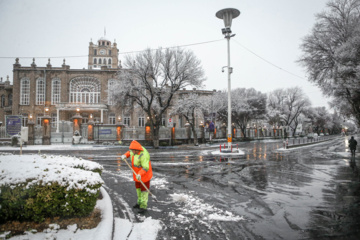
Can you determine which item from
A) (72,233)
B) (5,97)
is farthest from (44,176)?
Result: (5,97)

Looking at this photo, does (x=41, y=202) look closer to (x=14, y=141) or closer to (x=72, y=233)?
(x=72, y=233)

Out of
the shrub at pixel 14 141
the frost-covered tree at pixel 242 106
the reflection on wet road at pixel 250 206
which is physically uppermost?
the frost-covered tree at pixel 242 106

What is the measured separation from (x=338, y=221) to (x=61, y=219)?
5325 mm

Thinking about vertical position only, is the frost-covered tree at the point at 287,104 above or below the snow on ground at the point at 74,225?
above

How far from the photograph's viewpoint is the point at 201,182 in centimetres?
776

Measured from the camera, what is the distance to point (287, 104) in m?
56.8

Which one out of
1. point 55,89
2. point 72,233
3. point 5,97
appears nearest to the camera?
point 72,233

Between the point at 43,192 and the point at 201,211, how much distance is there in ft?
10.5

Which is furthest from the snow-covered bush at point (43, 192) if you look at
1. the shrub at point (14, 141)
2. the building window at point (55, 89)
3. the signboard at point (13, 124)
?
the building window at point (55, 89)

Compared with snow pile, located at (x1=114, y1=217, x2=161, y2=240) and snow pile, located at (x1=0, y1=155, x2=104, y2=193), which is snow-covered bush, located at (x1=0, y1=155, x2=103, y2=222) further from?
snow pile, located at (x1=114, y1=217, x2=161, y2=240)

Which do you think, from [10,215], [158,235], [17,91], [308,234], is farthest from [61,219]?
[17,91]

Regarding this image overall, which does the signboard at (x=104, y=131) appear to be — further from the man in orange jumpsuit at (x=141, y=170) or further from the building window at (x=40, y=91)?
the building window at (x=40, y=91)

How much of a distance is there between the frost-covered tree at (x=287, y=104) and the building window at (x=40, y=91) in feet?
178

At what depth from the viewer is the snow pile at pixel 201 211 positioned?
4.50 metres
